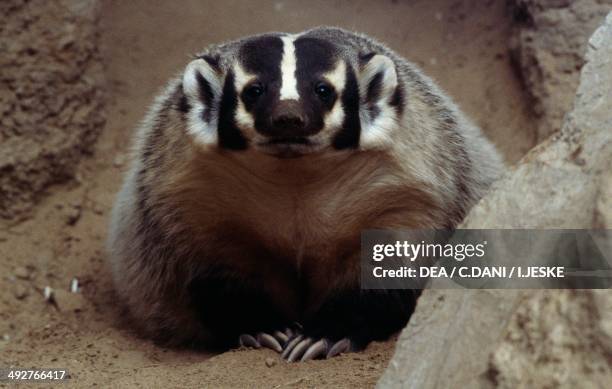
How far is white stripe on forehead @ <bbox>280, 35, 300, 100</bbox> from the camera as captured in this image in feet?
7.42

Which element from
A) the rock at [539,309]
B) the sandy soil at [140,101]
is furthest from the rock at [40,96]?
the rock at [539,309]

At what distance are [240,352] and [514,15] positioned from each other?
2.08 m

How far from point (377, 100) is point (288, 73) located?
1.03 ft

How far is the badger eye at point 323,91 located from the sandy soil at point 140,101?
1.00m

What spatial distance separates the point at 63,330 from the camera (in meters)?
3.22

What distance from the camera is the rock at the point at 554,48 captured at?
3.69 metres

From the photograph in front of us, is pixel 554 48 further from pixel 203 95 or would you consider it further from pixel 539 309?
pixel 539 309

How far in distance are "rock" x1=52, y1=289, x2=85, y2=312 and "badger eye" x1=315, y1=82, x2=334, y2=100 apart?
151 cm

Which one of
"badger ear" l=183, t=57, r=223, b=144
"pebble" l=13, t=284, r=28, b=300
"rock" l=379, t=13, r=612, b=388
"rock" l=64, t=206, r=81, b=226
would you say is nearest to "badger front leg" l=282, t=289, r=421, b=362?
"badger ear" l=183, t=57, r=223, b=144

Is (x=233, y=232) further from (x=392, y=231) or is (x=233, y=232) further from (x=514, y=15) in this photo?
(x=514, y=15)

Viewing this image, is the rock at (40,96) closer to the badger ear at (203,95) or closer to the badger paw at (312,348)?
the badger ear at (203,95)

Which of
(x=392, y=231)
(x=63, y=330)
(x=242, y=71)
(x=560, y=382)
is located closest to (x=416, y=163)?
(x=392, y=231)

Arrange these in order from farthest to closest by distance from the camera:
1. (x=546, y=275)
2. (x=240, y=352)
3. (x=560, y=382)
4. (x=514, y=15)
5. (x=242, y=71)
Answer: (x=514, y=15)
(x=240, y=352)
(x=242, y=71)
(x=546, y=275)
(x=560, y=382)

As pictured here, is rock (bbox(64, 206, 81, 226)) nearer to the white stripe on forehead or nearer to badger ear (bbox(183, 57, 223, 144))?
badger ear (bbox(183, 57, 223, 144))
